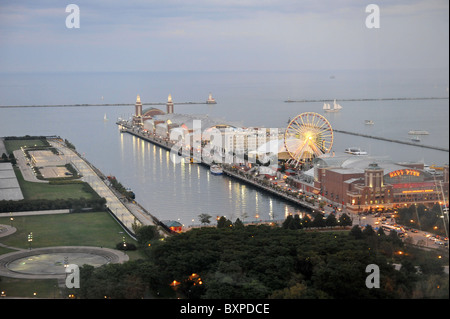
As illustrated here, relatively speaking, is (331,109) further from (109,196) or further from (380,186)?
(109,196)

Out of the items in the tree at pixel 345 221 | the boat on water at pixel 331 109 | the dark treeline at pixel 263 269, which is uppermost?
the boat on water at pixel 331 109

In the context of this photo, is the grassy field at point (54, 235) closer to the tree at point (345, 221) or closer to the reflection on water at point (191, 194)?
the reflection on water at point (191, 194)

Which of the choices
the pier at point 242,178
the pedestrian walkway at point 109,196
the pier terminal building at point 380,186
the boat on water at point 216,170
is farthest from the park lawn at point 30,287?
the boat on water at point 216,170

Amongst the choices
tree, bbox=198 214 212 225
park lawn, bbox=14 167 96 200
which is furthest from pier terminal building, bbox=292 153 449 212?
park lawn, bbox=14 167 96 200

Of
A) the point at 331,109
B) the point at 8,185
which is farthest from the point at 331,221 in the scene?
the point at 331,109

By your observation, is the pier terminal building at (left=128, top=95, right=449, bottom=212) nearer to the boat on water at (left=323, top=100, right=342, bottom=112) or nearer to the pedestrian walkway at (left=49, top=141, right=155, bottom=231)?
the pedestrian walkway at (left=49, top=141, right=155, bottom=231)

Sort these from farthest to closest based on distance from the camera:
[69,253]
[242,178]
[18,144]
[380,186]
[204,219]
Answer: [18,144], [242,178], [380,186], [204,219], [69,253]

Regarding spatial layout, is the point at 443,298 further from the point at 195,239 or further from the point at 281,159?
the point at 281,159

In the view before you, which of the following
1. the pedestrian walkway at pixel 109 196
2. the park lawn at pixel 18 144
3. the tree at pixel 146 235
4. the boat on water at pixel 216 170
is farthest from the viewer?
the park lawn at pixel 18 144
